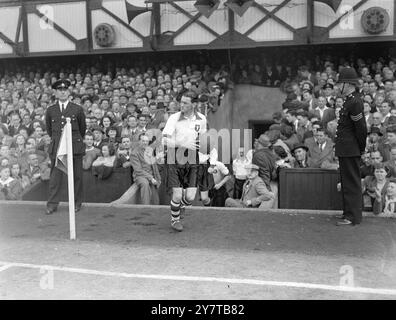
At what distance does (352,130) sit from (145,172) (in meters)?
3.44

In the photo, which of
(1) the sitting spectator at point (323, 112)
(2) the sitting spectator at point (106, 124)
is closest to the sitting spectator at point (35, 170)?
(2) the sitting spectator at point (106, 124)

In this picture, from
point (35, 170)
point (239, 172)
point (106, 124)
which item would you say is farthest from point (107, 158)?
point (239, 172)

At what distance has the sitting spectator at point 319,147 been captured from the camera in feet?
28.1

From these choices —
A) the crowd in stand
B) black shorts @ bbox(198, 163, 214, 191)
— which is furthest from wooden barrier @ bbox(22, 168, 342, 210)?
black shorts @ bbox(198, 163, 214, 191)

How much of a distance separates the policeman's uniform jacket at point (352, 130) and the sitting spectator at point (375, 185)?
0.67 meters

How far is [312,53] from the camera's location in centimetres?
1478

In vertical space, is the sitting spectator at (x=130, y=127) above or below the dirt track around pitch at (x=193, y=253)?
above

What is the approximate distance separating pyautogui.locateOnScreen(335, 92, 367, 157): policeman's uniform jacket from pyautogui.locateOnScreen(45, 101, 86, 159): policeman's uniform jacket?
3.73m

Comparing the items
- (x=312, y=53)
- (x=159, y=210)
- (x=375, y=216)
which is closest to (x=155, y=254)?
(x=159, y=210)

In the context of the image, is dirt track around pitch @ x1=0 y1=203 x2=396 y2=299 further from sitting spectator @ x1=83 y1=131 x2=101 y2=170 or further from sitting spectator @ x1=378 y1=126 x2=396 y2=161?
sitting spectator @ x1=83 y1=131 x2=101 y2=170

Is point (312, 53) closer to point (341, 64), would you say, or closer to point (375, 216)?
point (341, 64)

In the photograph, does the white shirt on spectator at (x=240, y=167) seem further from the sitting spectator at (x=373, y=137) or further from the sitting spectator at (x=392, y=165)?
the sitting spectator at (x=392, y=165)

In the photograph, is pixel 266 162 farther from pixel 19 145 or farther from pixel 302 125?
pixel 19 145

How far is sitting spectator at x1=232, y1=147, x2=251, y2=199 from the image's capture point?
9242 millimetres
